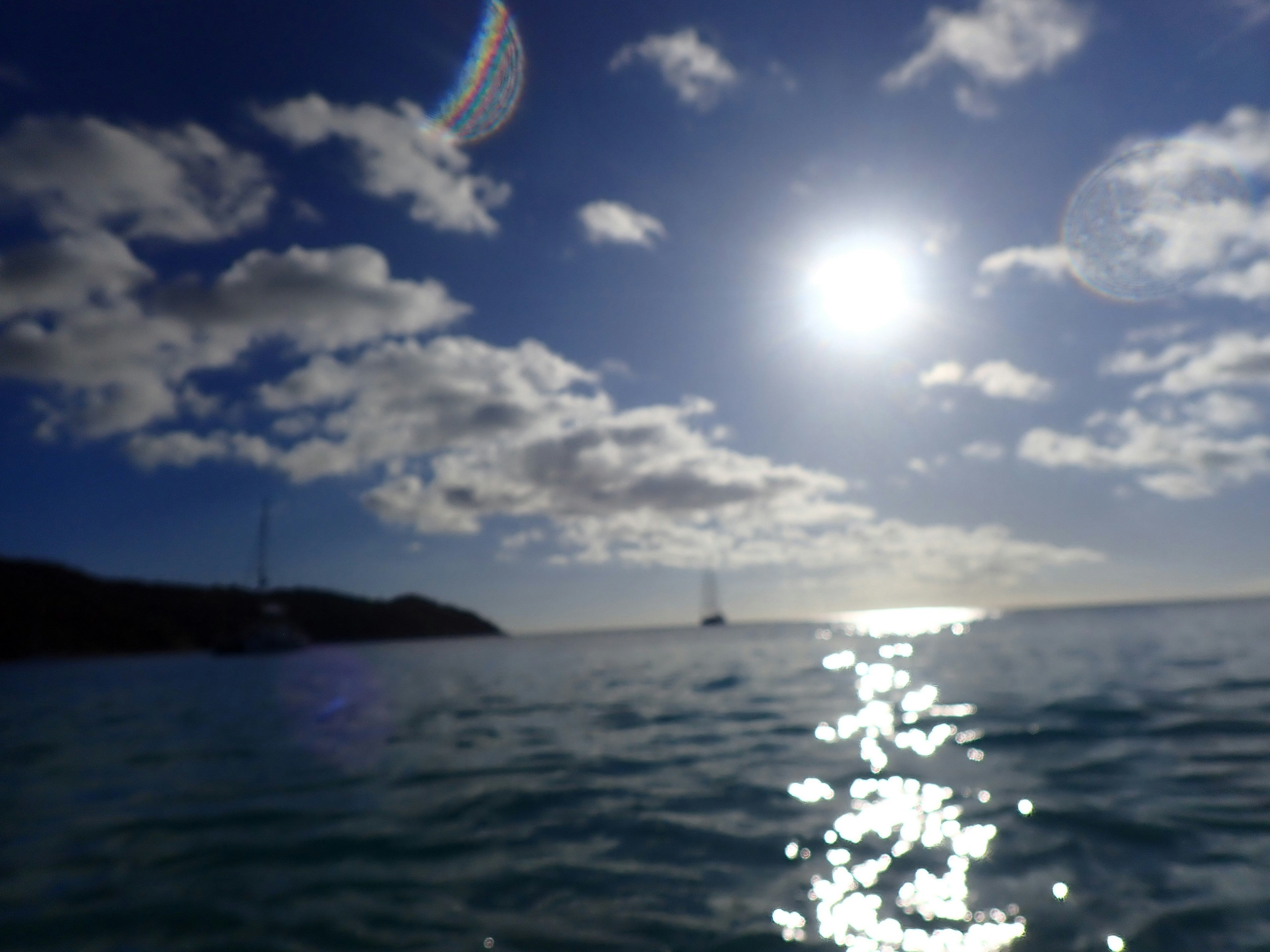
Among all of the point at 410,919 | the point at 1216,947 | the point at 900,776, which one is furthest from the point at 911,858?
the point at 410,919

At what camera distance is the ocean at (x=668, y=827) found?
20.4ft

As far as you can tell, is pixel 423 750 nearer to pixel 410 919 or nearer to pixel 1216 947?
pixel 410 919

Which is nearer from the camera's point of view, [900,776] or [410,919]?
[410,919]

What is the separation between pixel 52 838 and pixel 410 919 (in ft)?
22.3

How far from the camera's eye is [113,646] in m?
136

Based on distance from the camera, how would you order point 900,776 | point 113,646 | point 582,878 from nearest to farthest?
point 582,878 → point 900,776 → point 113,646

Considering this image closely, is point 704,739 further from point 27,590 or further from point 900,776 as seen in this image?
point 27,590

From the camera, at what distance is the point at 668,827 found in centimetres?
909

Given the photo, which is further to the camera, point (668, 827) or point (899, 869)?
point (668, 827)

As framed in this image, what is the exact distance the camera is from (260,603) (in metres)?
127

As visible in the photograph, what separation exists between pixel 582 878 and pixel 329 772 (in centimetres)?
804

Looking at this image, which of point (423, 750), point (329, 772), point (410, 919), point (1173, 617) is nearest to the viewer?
point (410, 919)

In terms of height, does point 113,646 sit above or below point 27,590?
below

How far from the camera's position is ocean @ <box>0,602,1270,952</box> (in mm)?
6223
